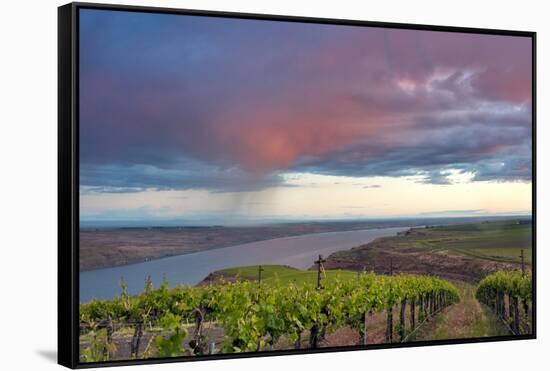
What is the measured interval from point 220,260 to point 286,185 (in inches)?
31.0

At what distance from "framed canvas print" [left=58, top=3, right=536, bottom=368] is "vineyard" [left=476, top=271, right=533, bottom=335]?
0.02 m

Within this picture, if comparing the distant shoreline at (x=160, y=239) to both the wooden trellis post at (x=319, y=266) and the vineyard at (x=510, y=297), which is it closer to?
the wooden trellis post at (x=319, y=266)

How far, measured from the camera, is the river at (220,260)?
838 centimetres

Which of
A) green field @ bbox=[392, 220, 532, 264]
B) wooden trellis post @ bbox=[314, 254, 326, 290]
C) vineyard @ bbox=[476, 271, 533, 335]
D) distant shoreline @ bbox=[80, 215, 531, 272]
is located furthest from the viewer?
vineyard @ bbox=[476, 271, 533, 335]

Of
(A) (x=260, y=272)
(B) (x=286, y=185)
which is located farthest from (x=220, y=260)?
(B) (x=286, y=185)

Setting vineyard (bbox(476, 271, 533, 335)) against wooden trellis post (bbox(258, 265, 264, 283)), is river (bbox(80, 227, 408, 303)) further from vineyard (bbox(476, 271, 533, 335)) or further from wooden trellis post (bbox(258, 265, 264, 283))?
vineyard (bbox(476, 271, 533, 335))

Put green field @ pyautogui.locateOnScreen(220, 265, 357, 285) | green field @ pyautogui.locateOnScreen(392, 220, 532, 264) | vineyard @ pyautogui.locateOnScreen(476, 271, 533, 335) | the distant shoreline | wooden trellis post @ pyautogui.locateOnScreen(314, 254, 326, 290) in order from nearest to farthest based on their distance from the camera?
1. the distant shoreline
2. green field @ pyautogui.locateOnScreen(220, 265, 357, 285)
3. wooden trellis post @ pyautogui.locateOnScreen(314, 254, 326, 290)
4. green field @ pyautogui.locateOnScreen(392, 220, 532, 264)
5. vineyard @ pyautogui.locateOnScreen(476, 271, 533, 335)

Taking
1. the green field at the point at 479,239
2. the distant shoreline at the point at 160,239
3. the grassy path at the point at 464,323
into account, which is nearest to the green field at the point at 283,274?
the distant shoreline at the point at 160,239

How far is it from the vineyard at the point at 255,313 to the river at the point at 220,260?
2.8 inches

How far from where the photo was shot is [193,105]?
8.63 metres

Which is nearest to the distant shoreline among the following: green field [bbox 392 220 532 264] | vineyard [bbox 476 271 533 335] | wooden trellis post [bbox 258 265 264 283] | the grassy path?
wooden trellis post [bbox 258 265 264 283]

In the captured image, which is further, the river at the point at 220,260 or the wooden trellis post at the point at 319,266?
the wooden trellis post at the point at 319,266

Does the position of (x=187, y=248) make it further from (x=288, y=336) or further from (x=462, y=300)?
(x=462, y=300)

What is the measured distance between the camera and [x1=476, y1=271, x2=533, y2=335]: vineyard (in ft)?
32.3
